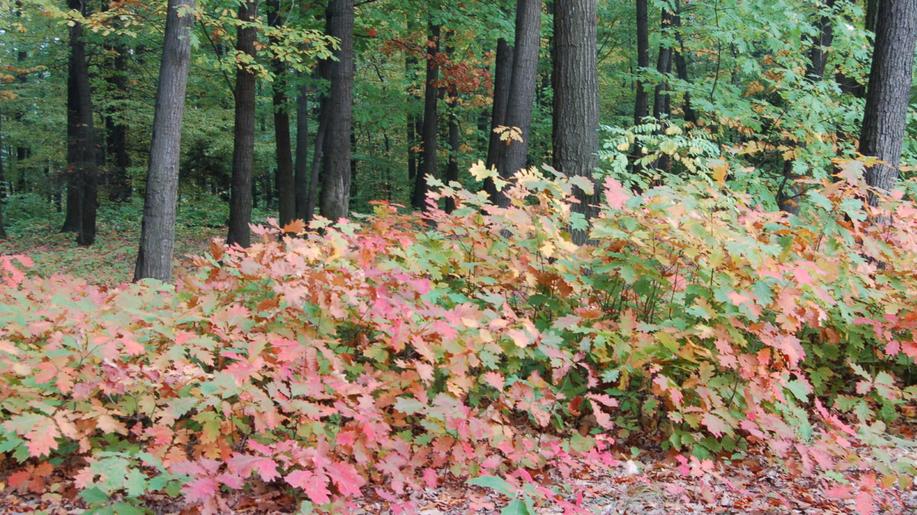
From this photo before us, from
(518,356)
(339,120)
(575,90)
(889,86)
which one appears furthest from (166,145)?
(889,86)

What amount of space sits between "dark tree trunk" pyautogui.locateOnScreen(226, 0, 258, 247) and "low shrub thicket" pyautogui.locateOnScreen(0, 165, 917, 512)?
7999 millimetres

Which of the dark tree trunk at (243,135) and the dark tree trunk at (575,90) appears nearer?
the dark tree trunk at (575,90)

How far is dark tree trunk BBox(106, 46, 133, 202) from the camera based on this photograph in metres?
19.5

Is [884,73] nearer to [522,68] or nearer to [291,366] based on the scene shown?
[522,68]

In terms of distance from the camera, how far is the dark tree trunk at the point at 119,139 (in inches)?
767

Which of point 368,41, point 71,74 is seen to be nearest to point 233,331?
point 368,41

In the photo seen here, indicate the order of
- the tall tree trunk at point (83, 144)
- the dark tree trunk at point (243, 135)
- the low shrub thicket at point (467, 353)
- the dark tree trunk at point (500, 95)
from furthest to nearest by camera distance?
the tall tree trunk at point (83, 144) → the dark tree trunk at point (500, 95) → the dark tree trunk at point (243, 135) → the low shrub thicket at point (467, 353)

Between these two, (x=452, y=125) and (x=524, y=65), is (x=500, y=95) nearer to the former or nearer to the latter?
(x=524, y=65)

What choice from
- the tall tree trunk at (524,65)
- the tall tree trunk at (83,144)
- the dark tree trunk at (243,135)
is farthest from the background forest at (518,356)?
the tall tree trunk at (83,144)

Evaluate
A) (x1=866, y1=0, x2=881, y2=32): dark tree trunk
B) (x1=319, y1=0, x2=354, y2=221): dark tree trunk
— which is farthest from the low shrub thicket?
(x1=866, y1=0, x2=881, y2=32): dark tree trunk

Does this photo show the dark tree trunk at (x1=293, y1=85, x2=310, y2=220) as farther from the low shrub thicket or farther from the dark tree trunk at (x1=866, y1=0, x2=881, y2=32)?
the low shrub thicket

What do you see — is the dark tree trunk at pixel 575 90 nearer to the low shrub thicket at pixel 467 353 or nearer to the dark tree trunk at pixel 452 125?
the low shrub thicket at pixel 467 353

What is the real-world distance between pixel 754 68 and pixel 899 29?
2.27m

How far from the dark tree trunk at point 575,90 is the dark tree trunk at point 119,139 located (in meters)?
16.6
